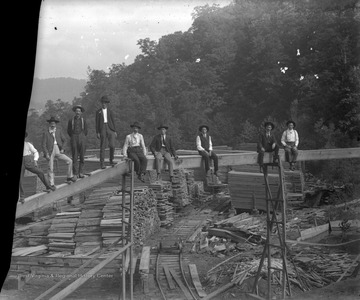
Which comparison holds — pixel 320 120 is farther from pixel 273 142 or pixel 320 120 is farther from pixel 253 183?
pixel 253 183

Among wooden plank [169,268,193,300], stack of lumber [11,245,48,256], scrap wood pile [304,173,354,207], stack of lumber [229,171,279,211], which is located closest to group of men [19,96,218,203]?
wooden plank [169,268,193,300]

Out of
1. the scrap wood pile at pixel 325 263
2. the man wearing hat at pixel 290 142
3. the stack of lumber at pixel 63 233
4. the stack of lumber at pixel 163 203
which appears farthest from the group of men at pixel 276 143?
the stack of lumber at pixel 63 233

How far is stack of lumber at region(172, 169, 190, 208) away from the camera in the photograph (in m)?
17.6

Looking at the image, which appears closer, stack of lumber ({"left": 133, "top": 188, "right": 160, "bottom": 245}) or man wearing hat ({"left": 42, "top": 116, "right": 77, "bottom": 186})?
man wearing hat ({"left": 42, "top": 116, "right": 77, "bottom": 186})

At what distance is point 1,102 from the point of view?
10.1 ft

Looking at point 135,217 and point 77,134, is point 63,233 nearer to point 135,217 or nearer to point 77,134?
point 135,217

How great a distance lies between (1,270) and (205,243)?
43.1 feet

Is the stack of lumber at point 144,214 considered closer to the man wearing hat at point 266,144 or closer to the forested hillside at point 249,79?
the forested hillside at point 249,79

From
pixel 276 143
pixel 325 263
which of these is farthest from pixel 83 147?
pixel 325 263

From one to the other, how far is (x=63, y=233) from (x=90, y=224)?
0.95m

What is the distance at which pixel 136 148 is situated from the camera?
9.59 metres

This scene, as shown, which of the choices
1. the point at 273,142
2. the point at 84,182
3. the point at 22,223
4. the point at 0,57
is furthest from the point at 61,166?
the point at 0,57

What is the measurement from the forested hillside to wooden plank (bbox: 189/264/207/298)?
361 cm

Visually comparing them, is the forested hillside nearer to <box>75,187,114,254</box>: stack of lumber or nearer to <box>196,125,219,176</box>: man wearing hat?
<box>196,125,219,176</box>: man wearing hat
